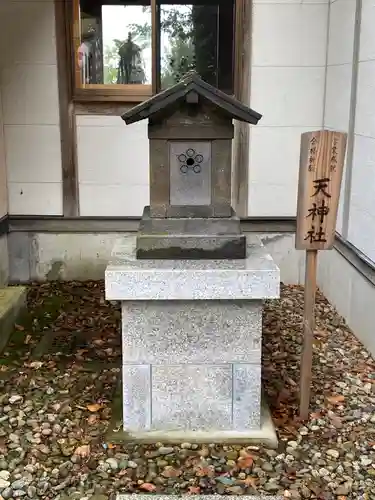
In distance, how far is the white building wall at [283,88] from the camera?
5.80 meters

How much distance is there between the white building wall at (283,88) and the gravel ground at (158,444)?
1.65m

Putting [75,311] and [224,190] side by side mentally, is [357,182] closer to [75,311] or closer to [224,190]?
[224,190]

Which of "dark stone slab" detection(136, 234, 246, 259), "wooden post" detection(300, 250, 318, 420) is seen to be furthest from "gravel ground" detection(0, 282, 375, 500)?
"dark stone slab" detection(136, 234, 246, 259)

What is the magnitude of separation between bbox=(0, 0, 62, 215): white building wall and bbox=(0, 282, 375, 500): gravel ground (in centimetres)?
160

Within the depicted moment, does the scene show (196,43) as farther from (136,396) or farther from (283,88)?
(136,396)

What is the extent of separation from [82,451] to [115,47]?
167 inches

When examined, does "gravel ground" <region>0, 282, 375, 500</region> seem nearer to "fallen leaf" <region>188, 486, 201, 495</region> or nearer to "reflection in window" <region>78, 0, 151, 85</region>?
"fallen leaf" <region>188, 486, 201, 495</region>

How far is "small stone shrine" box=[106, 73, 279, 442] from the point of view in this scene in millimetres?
3230

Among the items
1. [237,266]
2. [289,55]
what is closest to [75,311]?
[237,266]

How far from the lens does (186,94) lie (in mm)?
3307

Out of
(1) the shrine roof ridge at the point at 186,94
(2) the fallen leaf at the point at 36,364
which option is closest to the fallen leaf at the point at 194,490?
(2) the fallen leaf at the point at 36,364

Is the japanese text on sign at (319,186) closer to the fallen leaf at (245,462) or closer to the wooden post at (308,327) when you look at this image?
the wooden post at (308,327)

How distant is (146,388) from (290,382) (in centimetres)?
118

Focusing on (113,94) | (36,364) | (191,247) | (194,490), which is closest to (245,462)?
(194,490)
